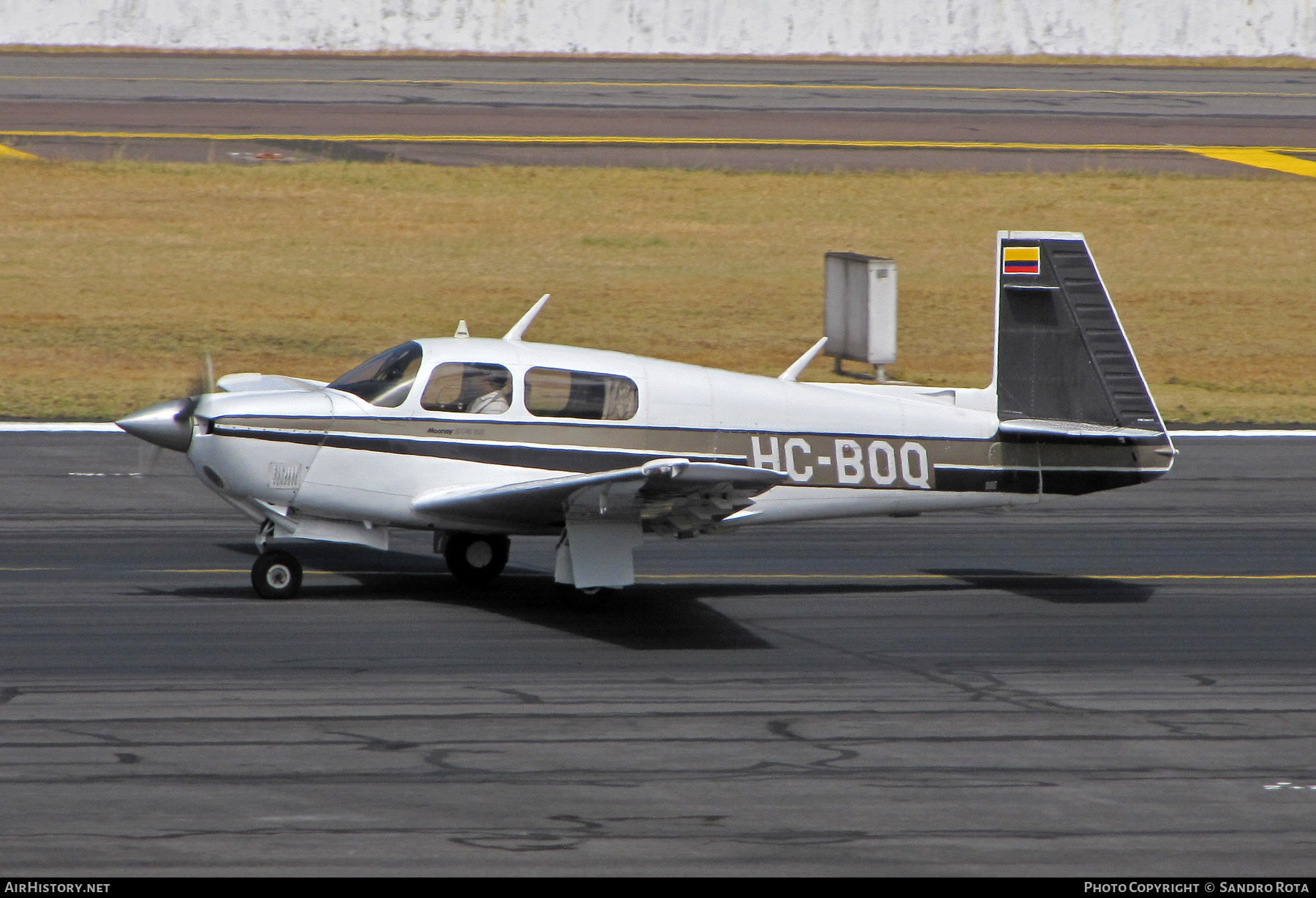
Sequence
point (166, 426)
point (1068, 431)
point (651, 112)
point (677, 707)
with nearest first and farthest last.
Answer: point (677, 707) → point (166, 426) → point (1068, 431) → point (651, 112)

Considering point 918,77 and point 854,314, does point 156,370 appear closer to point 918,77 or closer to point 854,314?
point 854,314

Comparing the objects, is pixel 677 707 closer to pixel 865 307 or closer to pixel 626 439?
pixel 626 439

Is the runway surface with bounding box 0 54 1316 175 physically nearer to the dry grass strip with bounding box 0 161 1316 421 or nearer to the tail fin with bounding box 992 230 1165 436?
the dry grass strip with bounding box 0 161 1316 421

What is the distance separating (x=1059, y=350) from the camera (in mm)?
12977

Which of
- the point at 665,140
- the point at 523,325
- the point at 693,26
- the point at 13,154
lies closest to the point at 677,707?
the point at 523,325

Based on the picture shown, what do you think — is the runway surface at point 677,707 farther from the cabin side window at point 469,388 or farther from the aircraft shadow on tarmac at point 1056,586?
the cabin side window at point 469,388

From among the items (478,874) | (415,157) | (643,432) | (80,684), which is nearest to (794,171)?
(415,157)

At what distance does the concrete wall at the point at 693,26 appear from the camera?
45094 millimetres

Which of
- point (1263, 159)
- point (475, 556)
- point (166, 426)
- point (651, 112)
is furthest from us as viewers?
point (651, 112)

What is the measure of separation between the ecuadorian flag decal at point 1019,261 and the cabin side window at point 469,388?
167 inches

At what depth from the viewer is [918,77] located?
44.6 meters

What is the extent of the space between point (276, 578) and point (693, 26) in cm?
3729

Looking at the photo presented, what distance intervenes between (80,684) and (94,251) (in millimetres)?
19915

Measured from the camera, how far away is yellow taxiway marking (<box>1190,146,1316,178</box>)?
1387 inches
